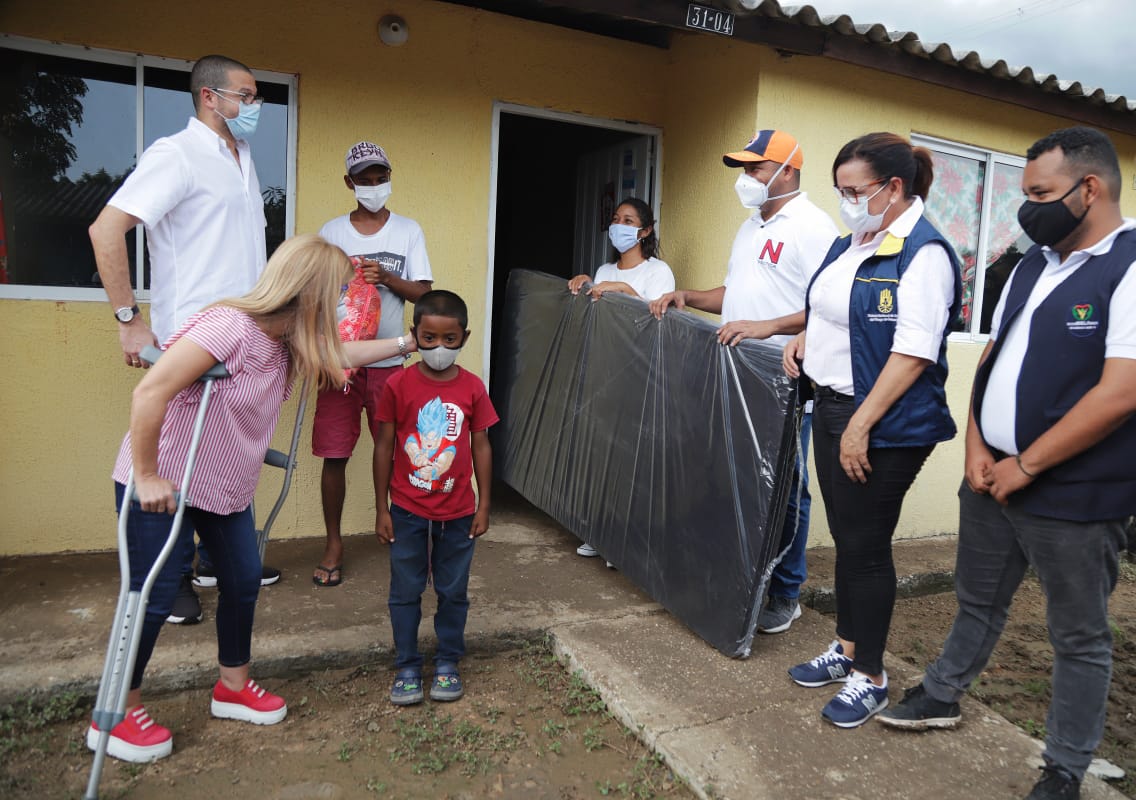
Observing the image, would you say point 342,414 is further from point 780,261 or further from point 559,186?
point 559,186

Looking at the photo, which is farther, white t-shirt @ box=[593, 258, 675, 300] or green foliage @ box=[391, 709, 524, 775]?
white t-shirt @ box=[593, 258, 675, 300]

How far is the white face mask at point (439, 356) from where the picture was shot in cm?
297

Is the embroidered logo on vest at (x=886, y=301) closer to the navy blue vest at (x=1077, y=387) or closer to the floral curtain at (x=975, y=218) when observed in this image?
the navy blue vest at (x=1077, y=387)

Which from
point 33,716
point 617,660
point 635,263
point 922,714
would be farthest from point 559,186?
point 33,716

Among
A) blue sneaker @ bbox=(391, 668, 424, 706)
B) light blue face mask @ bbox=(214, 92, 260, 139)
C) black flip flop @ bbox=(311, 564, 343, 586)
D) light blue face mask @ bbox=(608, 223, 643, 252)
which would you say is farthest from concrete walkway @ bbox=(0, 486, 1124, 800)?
light blue face mask @ bbox=(214, 92, 260, 139)

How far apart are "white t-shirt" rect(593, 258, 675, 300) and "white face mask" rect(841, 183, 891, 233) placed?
1.71 m

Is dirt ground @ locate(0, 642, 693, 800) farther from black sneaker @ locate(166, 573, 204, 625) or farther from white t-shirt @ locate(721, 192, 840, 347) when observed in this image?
white t-shirt @ locate(721, 192, 840, 347)

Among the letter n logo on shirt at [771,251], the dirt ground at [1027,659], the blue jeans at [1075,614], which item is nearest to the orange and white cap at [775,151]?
the letter n logo on shirt at [771,251]

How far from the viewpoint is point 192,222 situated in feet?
10.1

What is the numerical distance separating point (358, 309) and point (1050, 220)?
283cm

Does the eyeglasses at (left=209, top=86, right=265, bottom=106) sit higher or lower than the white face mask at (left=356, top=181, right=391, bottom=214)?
higher

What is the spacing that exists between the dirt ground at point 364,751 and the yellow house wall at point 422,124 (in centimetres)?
162

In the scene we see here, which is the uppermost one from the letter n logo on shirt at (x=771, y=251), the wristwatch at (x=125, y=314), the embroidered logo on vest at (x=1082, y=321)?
the letter n logo on shirt at (x=771, y=251)

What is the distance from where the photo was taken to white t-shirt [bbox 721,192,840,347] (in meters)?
3.46
